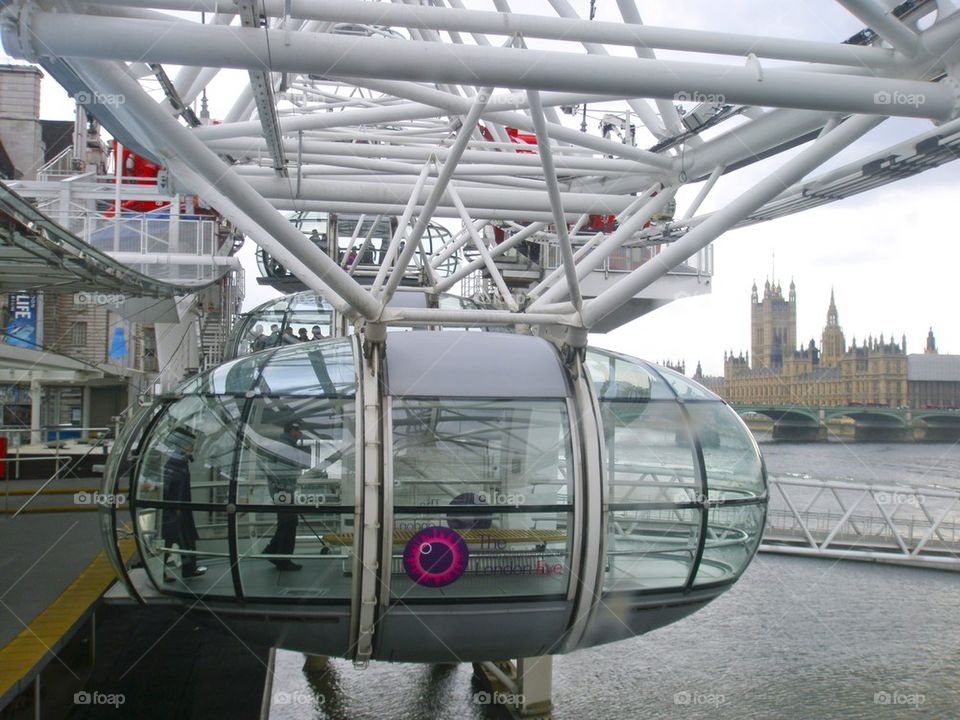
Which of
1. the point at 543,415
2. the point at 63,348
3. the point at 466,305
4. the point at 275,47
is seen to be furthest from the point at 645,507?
the point at 63,348

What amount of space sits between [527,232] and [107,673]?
9.80 meters

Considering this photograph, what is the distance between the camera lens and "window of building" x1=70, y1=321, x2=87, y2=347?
45.9m

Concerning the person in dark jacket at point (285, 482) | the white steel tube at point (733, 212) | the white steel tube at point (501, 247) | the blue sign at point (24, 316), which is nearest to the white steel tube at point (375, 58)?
the white steel tube at point (733, 212)

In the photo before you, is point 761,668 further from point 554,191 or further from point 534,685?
point 554,191

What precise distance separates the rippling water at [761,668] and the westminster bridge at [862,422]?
35.1 metres

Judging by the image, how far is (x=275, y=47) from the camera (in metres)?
5.45

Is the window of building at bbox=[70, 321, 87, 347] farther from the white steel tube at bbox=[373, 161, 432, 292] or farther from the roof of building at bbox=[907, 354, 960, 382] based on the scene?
the roof of building at bbox=[907, 354, 960, 382]

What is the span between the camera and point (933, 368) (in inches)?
2514

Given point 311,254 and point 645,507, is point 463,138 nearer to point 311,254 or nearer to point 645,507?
point 311,254

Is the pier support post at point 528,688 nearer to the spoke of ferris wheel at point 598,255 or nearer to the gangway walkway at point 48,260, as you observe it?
the spoke of ferris wheel at point 598,255

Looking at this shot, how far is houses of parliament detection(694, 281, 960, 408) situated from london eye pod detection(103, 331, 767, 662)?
59.5 metres

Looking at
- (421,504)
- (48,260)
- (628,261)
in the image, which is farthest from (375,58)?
(628,261)

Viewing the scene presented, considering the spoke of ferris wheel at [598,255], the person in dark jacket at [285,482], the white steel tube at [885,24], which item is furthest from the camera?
the spoke of ferris wheel at [598,255]

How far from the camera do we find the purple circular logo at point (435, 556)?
22.8ft
